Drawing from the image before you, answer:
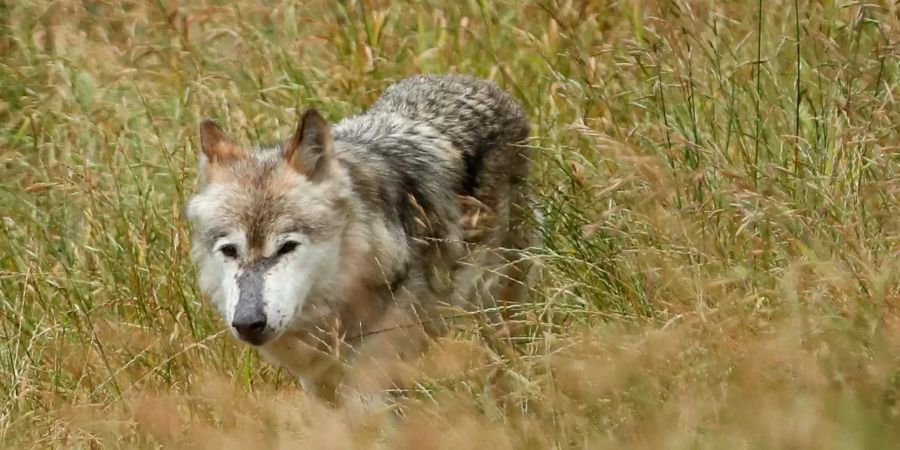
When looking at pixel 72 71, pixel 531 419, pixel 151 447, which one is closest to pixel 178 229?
pixel 151 447

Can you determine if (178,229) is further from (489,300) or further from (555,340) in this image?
(555,340)

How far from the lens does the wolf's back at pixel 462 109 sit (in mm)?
5520

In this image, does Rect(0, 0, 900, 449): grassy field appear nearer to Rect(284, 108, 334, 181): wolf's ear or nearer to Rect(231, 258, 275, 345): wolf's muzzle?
Rect(231, 258, 275, 345): wolf's muzzle

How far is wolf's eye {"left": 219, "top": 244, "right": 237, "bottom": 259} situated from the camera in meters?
4.42

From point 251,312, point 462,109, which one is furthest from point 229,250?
point 462,109

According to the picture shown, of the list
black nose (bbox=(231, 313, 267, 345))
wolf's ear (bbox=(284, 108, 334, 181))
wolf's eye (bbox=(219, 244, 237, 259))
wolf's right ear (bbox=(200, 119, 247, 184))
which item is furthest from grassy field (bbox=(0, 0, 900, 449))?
wolf's ear (bbox=(284, 108, 334, 181))

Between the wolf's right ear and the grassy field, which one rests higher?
the wolf's right ear

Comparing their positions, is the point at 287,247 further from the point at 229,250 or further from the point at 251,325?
the point at 251,325

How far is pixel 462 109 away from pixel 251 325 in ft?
5.88

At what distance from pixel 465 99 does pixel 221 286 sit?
1537 millimetres

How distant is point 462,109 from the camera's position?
5.61 metres

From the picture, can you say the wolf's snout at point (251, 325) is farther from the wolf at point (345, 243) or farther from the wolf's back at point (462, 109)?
the wolf's back at point (462, 109)

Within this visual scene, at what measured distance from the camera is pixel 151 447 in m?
4.20

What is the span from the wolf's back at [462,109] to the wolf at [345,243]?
0.09 metres
